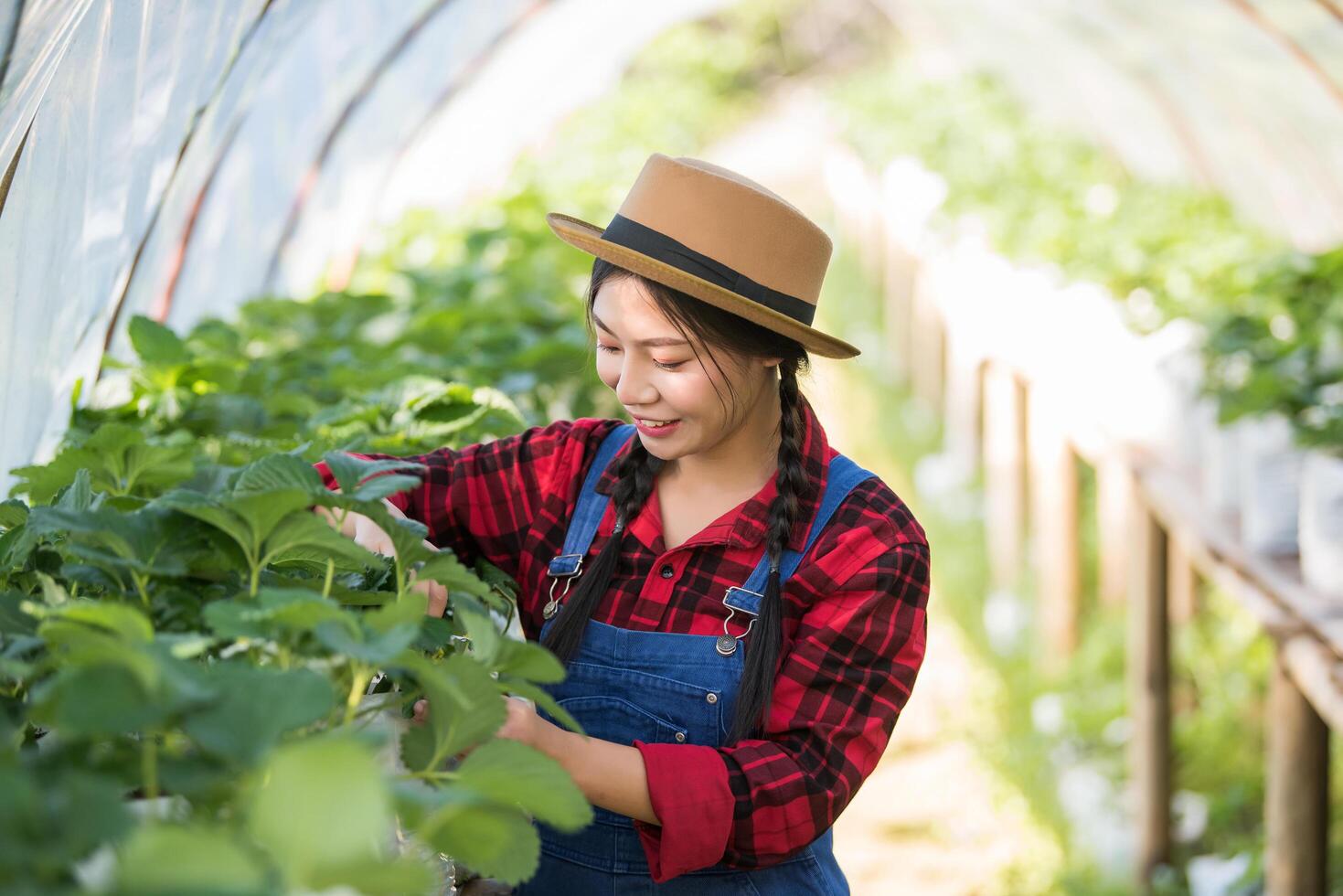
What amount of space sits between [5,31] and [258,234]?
11.6 ft

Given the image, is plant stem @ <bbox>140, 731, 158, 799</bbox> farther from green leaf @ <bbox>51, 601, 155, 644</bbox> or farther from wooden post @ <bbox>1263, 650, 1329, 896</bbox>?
wooden post @ <bbox>1263, 650, 1329, 896</bbox>

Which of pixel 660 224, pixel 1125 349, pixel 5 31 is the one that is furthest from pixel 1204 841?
pixel 5 31

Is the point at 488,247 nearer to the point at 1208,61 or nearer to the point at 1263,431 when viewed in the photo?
the point at 1263,431

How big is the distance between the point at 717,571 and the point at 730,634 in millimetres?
85

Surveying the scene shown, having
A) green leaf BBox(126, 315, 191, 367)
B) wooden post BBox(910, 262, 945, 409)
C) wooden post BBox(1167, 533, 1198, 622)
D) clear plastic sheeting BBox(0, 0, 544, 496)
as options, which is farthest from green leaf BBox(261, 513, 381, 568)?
wooden post BBox(910, 262, 945, 409)

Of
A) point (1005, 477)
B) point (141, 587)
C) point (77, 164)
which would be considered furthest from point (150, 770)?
point (1005, 477)

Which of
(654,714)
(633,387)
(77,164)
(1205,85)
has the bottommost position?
(654,714)

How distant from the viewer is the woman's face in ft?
5.05

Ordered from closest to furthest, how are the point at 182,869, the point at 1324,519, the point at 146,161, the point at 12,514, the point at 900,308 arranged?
the point at 182,869, the point at 12,514, the point at 146,161, the point at 1324,519, the point at 900,308

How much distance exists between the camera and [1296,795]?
3729mm

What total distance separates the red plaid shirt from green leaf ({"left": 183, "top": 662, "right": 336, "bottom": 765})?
2.00ft

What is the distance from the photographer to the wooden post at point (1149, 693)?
482cm

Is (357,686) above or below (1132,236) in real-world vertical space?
below

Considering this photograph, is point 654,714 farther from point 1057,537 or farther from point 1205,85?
point 1205,85
